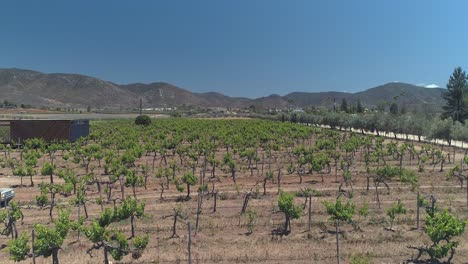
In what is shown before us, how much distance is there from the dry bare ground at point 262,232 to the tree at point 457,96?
54982mm

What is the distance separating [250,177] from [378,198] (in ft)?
27.9

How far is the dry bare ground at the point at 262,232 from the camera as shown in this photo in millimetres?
11367

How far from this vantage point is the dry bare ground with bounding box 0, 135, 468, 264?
1137 centimetres

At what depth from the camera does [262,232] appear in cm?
1330

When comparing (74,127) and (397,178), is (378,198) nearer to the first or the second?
(397,178)

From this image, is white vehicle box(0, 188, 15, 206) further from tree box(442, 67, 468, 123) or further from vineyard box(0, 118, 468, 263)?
tree box(442, 67, 468, 123)

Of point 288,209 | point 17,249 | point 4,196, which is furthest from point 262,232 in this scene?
point 4,196

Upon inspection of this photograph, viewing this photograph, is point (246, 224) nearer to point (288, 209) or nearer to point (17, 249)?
point (288, 209)

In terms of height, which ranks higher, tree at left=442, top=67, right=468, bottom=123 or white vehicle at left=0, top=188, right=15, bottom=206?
tree at left=442, top=67, right=468, bottom=123

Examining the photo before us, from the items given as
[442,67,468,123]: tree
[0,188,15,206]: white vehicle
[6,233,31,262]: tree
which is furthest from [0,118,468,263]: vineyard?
[442,67,468,123]: tree

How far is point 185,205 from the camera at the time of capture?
16609 mm

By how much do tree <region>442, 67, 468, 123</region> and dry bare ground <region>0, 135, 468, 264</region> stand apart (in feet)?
180

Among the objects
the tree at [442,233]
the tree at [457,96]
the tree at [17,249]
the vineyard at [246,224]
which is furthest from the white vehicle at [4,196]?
the tree at [457,96]

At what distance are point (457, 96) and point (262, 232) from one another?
67789mm
